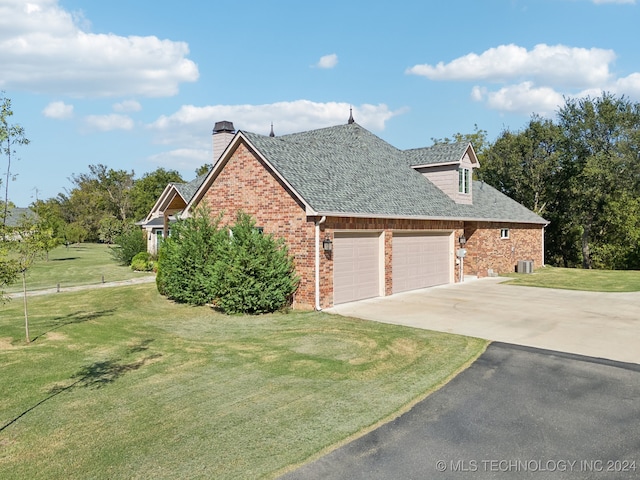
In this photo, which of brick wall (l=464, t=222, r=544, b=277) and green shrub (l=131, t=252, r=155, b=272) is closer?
brick wall (l=464, t=222, r=544, b=277)

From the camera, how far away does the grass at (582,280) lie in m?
21.2

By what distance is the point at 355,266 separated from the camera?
16906 mm

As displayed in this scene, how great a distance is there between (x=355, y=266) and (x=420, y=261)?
4.78m

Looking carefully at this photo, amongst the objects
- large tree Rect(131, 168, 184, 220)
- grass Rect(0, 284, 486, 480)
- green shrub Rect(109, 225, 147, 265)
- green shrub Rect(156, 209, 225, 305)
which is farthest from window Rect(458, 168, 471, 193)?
large tree Rect(131, 168, 184, 220)

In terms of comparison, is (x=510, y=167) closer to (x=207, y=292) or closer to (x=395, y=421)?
(x=207, y=292)

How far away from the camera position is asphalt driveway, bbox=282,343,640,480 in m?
5.34

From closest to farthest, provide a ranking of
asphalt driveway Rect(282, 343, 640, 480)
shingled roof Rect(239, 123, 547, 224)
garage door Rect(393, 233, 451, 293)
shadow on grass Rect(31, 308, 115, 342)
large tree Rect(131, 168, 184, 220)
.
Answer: asphalt driveway Rect(282, 343, 640, 480)
shadow on grass Rect(31, 308, 115, 342)
shingled roof Rect(239, 123, 547, 224)
garage door Rect(393, 233, 451, 293)
large tree Rect(131, 168, 184, 220)

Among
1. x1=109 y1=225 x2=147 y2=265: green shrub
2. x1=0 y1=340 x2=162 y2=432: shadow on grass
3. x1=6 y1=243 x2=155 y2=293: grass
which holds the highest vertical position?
x1=109 y1=225 x2=147 y2=265: green shrub

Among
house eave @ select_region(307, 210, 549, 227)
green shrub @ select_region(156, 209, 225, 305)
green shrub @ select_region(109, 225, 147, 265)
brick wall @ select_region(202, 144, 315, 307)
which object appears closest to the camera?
house eave @ select_region(307, 210, 549, 227)

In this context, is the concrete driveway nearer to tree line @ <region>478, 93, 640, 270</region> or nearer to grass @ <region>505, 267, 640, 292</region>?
grass @ <region>505, 267, 640, 292</region>

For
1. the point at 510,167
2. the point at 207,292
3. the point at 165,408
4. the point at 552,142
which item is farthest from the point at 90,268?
the point at 552,142

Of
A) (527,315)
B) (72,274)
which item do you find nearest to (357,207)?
(527,315)

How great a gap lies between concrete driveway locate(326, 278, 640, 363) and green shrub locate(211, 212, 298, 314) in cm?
205

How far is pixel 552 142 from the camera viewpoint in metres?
39.5
